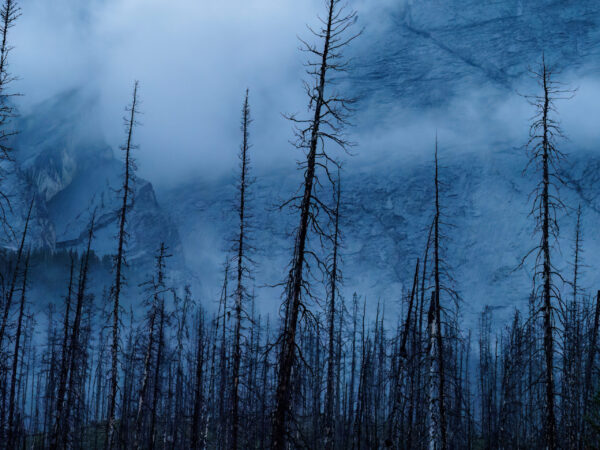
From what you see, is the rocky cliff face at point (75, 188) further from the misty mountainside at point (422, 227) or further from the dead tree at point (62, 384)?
the dead tree at point (62, 384)

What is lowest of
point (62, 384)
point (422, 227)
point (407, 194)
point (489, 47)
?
point (62, 384)

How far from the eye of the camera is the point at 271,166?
19838cm

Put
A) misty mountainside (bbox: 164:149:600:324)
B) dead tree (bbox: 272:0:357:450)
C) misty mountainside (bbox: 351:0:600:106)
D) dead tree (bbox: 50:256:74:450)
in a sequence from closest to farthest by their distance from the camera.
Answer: dead tree (bbox: 272:0:357:450), dead tree (bbox: 50:256:74:450), misty mountainside (bbox: 164:149:600:324), misty mountainside (bbox: 351:0:600:106)

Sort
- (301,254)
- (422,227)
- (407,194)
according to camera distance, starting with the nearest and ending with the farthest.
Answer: (301,254) < (422,227) < (407,194)

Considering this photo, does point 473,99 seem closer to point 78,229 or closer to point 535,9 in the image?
point 535,9

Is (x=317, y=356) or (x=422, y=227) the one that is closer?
(x=317, y=356)

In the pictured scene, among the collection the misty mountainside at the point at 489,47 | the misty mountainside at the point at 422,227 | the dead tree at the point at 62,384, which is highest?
the misty mountainside at the point at 489,47

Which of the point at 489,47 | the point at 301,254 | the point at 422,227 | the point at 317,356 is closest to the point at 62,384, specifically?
the point at 301,254

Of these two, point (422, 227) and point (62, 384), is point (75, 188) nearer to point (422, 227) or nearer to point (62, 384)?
point (422, 227)

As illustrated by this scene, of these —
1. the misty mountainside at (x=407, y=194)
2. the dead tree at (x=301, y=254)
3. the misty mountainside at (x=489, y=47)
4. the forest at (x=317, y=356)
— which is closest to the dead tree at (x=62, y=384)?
the forest at (x=317, y=356)

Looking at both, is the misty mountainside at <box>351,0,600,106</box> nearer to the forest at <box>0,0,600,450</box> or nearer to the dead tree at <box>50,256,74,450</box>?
the forest at <box>0,0,600,450</box>

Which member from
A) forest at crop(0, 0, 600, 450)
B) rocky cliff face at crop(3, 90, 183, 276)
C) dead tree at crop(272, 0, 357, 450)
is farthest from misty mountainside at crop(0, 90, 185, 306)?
dead tree at crop(272, 0, 357, 450)

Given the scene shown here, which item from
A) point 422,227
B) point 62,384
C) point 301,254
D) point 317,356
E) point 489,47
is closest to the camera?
point 301,254

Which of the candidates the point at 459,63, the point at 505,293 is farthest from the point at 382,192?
the point at 459,63
